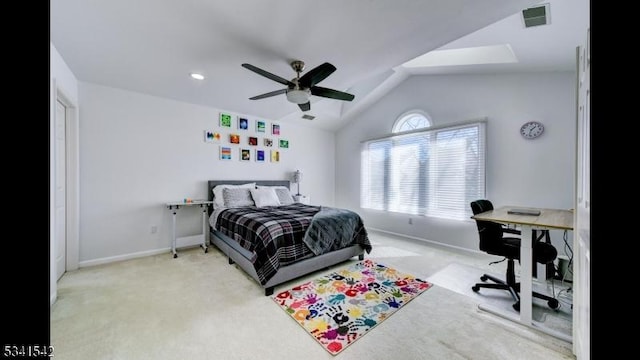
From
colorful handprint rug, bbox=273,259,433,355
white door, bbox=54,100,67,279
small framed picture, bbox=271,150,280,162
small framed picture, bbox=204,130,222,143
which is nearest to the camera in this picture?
colorful handprint rug, bbox=273,259,433,355

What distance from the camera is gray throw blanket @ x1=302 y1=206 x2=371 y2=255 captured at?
8.71 ft

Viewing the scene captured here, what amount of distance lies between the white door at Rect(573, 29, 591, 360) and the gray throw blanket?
78.4 inches

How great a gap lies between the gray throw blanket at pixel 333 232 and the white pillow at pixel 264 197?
1.24 metres

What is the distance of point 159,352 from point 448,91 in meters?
4.78

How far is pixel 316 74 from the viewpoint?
7.23ft

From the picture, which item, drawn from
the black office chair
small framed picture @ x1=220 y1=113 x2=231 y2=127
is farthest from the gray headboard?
the black office chair

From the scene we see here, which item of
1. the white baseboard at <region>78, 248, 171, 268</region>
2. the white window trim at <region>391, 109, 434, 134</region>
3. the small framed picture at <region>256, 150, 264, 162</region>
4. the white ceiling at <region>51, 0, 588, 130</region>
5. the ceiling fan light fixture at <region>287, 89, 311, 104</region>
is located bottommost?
the white baseboard at <region>78, 248, 171, 268</region>

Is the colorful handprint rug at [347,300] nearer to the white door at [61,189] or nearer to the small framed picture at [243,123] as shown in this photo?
the white door at [61,189]

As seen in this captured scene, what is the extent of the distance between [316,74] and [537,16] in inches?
75.7

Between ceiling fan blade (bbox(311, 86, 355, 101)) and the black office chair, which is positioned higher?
ceiling fan blade (bbox(311, 86, 355, 101))

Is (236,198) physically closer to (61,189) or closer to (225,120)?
(225,120)

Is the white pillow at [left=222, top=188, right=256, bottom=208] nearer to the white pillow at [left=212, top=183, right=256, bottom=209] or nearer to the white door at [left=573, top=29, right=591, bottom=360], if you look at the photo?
the white pillow at [left=212, top=183, right=256, bottom=209]
